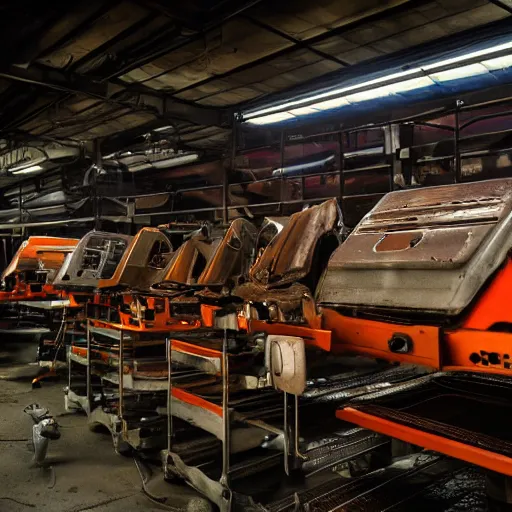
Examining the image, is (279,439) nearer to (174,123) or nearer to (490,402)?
(490,402)

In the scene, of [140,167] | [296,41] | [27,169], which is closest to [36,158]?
[27,169]

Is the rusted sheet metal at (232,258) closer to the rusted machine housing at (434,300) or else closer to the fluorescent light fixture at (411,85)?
the rusted machine housing at (434,300)

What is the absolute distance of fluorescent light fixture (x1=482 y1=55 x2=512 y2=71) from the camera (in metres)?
5.08

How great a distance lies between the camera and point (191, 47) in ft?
18.1

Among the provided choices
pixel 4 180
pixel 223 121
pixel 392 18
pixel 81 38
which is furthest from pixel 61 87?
pixel 4 180

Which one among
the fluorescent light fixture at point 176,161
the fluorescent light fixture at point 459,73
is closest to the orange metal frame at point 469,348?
the fluorescent light fixture at point 459,73

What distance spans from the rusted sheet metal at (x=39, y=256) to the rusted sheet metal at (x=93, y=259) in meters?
1.83

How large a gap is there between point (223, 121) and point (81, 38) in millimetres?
2808

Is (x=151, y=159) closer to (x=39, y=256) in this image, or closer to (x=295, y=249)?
(x=39, y=256)

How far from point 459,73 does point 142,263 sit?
4065 mm

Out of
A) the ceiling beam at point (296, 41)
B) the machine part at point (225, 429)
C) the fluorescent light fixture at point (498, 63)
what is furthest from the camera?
the fluorescent light fixture at point (498, 63)

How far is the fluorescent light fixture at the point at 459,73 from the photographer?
5.35m

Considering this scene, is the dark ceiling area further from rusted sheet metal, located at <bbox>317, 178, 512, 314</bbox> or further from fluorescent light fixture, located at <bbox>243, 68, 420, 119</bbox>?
rusted sheet metal, located at <bbox>317, 178, 512, 314</bbox>

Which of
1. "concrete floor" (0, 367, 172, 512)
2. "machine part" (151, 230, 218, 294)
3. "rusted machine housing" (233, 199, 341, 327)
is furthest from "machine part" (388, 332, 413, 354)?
"machine part" (151, 230, 218, 294)
